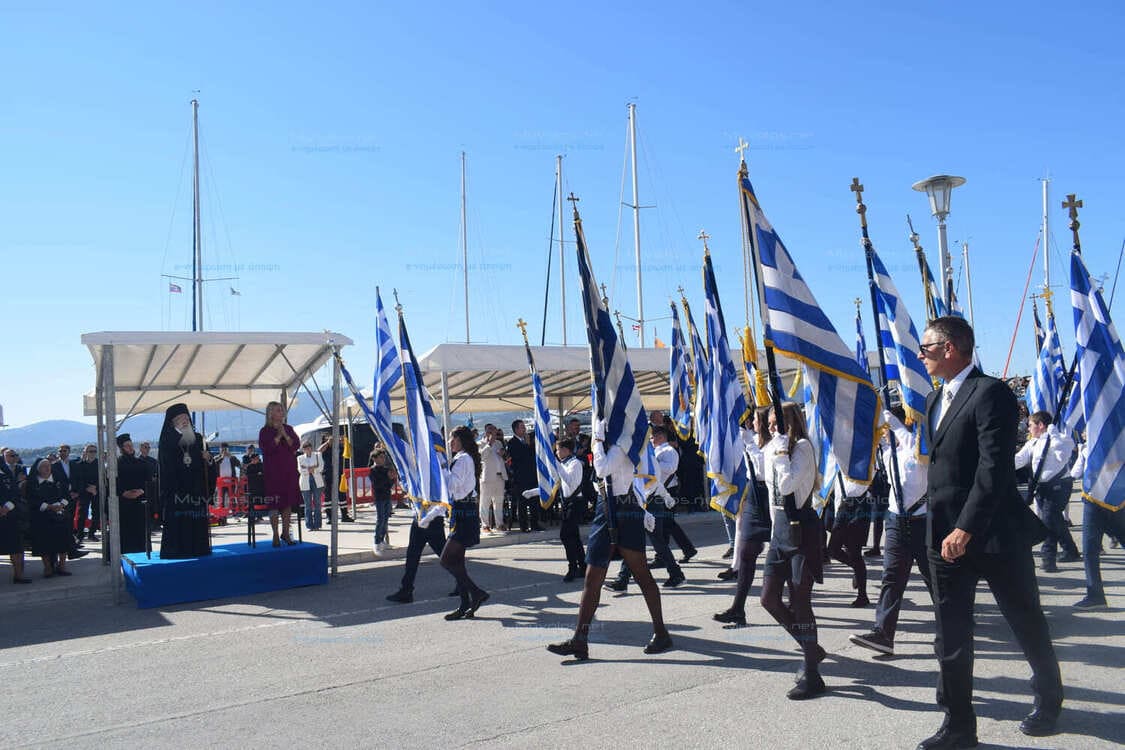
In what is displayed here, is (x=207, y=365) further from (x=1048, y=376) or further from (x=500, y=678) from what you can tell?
(x=1048, y=376)

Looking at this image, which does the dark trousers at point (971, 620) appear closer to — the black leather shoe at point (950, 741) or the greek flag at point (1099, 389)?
the black leather shoe at point (950, 741)

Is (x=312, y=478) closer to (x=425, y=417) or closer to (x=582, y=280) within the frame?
(x=425, y=417)

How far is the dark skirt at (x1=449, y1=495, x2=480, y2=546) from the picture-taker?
8430 millimetres

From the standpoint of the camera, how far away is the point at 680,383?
15.3 m

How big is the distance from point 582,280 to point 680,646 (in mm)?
3068

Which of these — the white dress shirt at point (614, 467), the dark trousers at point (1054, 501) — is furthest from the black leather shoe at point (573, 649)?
the dark trousers at point (1054, 501)

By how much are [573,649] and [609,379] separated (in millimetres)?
2130

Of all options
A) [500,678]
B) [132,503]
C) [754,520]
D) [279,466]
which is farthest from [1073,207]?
[132,503]

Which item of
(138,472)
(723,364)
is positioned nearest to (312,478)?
(138,472)

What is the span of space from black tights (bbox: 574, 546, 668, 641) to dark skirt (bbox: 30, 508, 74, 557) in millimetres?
8636

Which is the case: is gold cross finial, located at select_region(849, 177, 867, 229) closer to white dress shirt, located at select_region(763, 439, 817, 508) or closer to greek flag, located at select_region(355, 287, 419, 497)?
white dress shirt, located at select_region(763, 439, 817, 508)

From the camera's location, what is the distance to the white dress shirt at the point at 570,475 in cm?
988

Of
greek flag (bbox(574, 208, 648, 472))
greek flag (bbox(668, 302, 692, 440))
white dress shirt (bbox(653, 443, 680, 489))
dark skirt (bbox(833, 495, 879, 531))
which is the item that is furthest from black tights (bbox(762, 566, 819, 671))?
greek flag (bbox(668, 302, 692, 440))

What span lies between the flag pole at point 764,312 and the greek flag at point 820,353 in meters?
0.01
